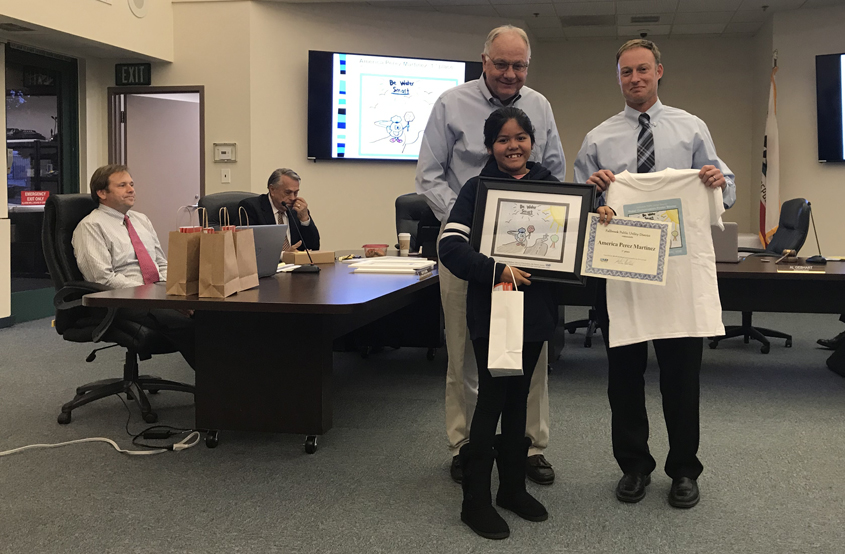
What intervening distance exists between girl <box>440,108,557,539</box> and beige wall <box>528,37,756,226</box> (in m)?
6.26

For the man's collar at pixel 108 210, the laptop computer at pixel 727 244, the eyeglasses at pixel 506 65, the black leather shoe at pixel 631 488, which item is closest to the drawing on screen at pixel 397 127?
the laptop computer at pixel 727 244

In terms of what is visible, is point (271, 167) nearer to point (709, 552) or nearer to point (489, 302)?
point (489, 302)

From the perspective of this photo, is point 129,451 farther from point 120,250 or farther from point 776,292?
point 776,292

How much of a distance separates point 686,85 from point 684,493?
695cm

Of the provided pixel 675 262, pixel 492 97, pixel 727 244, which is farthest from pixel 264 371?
pixel 727 244

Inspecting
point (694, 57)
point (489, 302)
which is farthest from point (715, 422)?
point (694, 57)

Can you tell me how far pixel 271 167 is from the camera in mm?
6961

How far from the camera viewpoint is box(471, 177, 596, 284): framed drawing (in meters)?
1.99

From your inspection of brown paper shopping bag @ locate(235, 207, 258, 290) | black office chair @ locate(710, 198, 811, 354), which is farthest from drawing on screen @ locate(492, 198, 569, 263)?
black office chair @ locate(710, 198, 811, 354)

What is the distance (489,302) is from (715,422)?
1.72 metres

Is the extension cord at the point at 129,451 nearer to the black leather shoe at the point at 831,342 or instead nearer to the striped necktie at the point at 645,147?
the striped necktie at the point at 645,147

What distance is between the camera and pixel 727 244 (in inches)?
161

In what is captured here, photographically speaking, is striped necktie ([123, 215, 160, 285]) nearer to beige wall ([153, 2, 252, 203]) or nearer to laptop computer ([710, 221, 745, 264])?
laptop computer ([710, 221, 745, 264])

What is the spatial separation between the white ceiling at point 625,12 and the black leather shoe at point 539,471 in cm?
539
